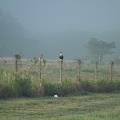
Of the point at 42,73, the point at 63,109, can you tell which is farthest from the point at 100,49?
the point at 63,109

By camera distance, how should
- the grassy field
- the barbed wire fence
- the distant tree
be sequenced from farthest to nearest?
1. the distant tree
2. the barbed wire fence
3. the grassy field

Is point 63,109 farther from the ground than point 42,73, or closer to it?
closer to it

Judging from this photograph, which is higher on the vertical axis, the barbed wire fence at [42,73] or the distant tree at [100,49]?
the distant tree at [100,49]

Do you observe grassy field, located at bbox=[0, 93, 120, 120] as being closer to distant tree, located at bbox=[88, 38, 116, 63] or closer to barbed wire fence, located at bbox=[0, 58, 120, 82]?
barbed wire fence, located at bbox=[0, 58, 120, 82]

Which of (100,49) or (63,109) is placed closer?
(63,109)

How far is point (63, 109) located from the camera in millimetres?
15219

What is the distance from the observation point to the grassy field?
525 inches

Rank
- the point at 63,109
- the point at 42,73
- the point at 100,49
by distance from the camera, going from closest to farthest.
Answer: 1. the point at 63,109
2. the point at 42,73
3. the point at 100,49

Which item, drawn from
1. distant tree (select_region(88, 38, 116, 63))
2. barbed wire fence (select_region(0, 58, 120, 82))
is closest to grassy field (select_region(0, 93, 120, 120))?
barbed wire fence (select_region(0, 58, 120, 82))

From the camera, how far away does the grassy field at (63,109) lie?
13.3 metres

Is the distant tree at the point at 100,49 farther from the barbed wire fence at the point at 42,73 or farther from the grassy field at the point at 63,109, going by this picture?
the grassy field at the point at 63,109

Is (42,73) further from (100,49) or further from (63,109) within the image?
(100,49)

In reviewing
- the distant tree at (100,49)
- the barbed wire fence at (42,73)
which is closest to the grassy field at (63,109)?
the barbed wire fence at (42,73)

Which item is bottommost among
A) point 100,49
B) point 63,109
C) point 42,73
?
point 63,109
